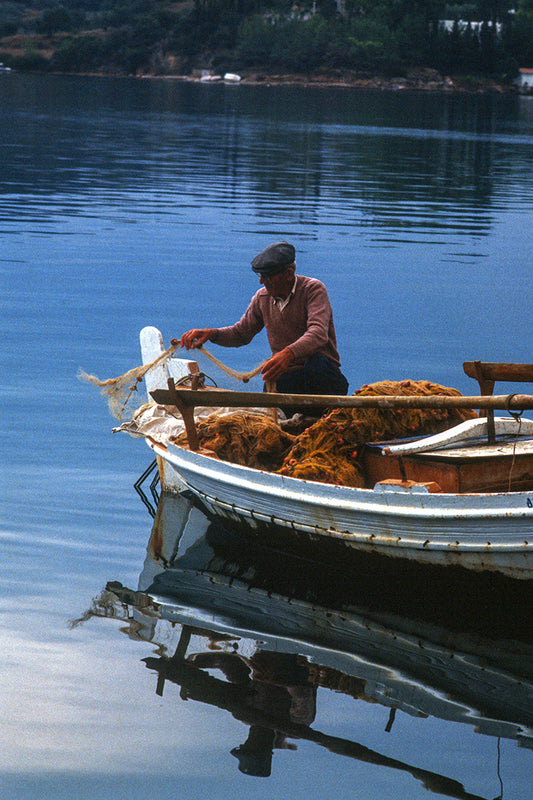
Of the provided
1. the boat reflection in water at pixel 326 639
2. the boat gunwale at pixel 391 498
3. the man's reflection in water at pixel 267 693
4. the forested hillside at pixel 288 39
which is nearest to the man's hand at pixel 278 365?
the boat gunwale at pixel 391 498

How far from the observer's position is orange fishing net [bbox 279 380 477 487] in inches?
257

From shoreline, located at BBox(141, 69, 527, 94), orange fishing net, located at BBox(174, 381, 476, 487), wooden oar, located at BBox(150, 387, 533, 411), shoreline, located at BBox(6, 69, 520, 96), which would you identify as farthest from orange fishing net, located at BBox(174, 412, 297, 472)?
shoreline, located at BBox(141, 69, 527, 94)

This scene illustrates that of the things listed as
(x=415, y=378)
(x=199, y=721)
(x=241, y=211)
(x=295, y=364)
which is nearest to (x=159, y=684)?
(x=199, y=721)

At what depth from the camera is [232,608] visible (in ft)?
20.5

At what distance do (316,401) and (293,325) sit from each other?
1153 mm

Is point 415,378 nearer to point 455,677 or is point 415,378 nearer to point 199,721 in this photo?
point 455,677

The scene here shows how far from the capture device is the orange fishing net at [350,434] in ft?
21.4

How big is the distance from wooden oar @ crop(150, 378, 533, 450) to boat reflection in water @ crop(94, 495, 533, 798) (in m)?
0.94

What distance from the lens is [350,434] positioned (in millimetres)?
6605

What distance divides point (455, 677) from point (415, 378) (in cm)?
621

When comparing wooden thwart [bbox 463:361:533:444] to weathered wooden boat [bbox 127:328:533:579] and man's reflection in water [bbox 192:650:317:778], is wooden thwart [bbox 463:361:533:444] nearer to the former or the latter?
weathered wooden boat [bbox 127:328:533:579]

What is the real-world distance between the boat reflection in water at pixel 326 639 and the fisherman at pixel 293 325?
114cm

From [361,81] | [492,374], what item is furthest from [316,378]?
[361,81]

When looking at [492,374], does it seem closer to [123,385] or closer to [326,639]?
[326,639]
